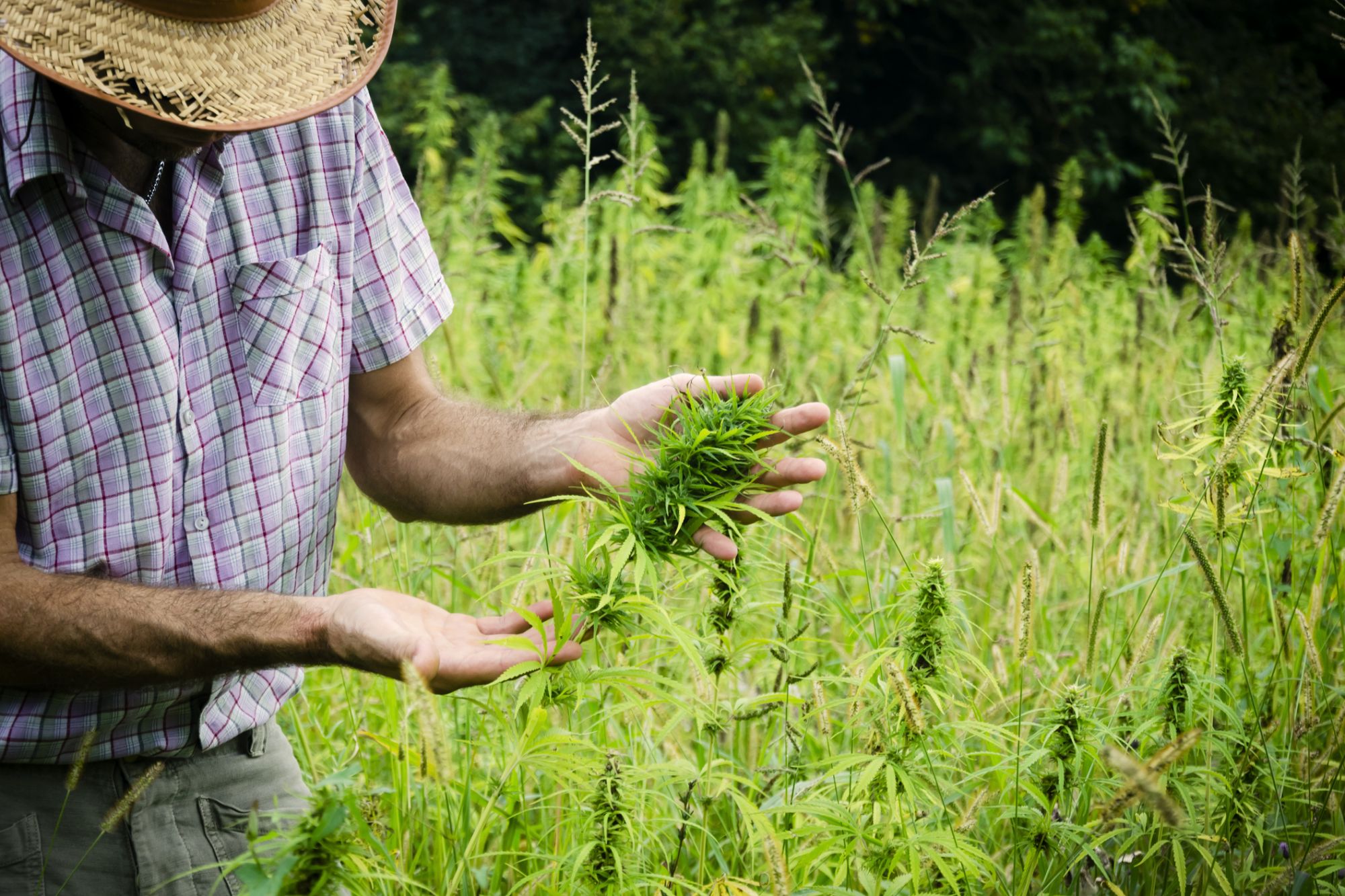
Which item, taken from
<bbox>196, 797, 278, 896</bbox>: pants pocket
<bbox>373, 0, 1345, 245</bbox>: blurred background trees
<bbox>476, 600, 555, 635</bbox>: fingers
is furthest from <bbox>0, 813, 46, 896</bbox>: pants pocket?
<bbox>373, 0, 1345, 245</bbox>: blurred background trees

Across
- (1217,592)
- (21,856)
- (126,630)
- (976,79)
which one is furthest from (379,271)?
(976,79)

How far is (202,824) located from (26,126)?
1.24 meters

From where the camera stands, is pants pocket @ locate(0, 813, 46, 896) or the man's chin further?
pants pocket @ locate(0, 813, 46, 896)

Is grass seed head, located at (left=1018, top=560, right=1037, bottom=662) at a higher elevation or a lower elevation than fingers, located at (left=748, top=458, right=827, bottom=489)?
lower

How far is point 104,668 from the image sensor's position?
1.66 meters

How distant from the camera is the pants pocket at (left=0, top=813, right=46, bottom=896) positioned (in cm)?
185

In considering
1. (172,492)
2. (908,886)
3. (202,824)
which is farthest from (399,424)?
(908,886)

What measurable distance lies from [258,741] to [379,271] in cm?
95

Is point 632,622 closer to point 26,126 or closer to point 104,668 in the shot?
point 104,668

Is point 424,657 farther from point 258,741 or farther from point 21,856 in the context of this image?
point 21,856

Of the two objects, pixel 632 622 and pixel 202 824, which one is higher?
pixel 632 622

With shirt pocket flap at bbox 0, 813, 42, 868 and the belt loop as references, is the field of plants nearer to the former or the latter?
the belt loop

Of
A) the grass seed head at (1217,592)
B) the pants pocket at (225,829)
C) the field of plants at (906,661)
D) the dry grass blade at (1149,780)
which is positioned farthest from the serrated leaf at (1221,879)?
the pants pocket at (225,829)

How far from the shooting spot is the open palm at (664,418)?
1560mm
